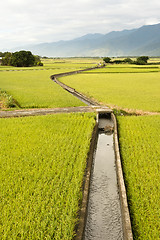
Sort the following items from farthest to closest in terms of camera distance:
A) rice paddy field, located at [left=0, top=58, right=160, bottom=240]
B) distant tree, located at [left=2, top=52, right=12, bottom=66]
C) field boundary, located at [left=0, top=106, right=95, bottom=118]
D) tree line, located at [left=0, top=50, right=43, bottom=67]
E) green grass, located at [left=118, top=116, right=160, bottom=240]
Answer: distant tree, located at [left=2, top=52, right=12, bottom=66] < tree line, located at [left=0, top=50, right=43, bottom=67] < field boundary, located at [left=0, top=106, right=95, bottom=118] < green grass, located at [left=118, top=116, right=160, bottom=240] < rice paddy field, located at [left=0, top=58, right=160, bottom=240]

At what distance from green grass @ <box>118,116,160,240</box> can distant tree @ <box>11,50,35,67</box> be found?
215 ft

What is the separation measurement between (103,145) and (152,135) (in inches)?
105

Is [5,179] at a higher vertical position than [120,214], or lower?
higher

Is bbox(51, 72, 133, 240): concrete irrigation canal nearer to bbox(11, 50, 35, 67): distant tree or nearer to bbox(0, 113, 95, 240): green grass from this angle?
bbox(0, 113, 95, 240): green grass

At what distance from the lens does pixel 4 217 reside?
4.86 meters

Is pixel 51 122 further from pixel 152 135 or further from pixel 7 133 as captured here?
pixel 152 135

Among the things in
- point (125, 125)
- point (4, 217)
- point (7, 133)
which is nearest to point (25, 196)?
point (4, 217)

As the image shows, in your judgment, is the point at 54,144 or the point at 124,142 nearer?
the point at 54,144

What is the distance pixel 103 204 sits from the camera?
6.30 metres

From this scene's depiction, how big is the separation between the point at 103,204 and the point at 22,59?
71.6 meters

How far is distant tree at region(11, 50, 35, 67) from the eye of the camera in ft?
227

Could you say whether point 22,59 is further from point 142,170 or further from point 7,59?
point 142,170

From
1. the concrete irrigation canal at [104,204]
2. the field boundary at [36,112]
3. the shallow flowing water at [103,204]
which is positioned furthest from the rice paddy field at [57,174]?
the field boundary at [36,112]

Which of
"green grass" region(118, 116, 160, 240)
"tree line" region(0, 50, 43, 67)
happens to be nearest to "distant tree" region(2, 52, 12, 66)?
"tree line" region(0, 50, 43, 67)
